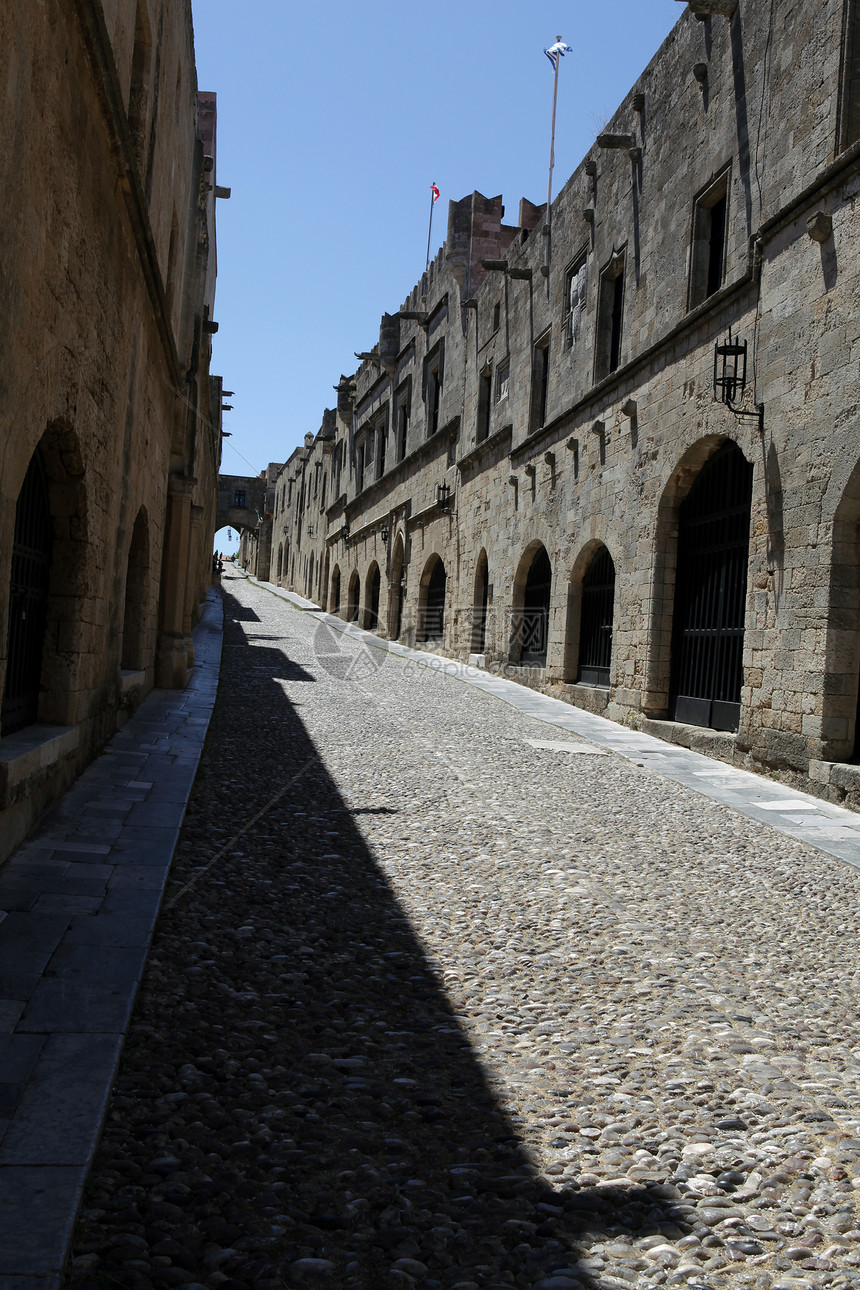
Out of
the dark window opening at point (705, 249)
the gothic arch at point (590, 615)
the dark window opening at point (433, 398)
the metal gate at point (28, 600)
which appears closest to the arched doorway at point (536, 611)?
the gothic arch at point (590, 615)

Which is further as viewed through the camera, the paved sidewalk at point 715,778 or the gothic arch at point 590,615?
the gothic arch at point 590,615

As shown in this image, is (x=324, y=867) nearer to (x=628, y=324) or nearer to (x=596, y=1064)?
(x=596, y=1064)

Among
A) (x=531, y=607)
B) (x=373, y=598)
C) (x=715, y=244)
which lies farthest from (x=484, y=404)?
(x=373, y=598)

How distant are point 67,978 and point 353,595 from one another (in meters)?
30.4

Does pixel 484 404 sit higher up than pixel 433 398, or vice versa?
pixel 433 398

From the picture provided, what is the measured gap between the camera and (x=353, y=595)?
33.2 meters

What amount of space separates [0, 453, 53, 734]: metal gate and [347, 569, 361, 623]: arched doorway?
85.8 ft

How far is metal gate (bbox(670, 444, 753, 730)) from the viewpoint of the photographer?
957 centimetres

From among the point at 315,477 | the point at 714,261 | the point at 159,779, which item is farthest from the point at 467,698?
the point at 315,477

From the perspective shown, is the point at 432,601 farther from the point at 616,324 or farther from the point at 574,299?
the point at 616,324

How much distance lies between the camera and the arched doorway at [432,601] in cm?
2241

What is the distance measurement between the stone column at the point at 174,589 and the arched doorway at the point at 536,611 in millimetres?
6088

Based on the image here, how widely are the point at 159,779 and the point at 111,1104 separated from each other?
381 centimetres

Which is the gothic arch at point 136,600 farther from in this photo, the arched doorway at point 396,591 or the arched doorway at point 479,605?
the arched doorway at point 396,591
